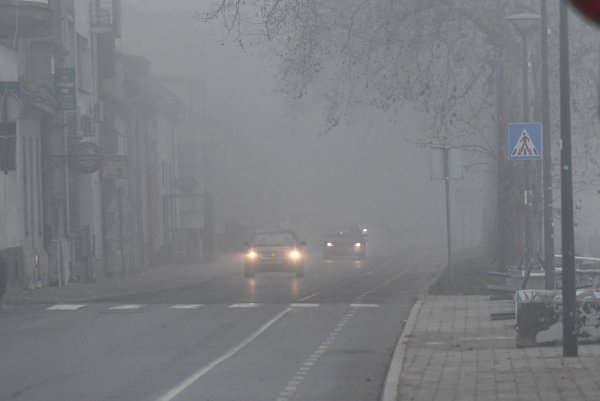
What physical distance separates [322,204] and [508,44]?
249 feet

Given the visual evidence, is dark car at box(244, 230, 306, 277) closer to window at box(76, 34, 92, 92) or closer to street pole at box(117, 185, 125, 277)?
street pole at box(117, 185, 125, 277)

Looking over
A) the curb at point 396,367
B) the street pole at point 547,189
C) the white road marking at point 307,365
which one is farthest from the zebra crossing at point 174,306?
the curb at point 396,367

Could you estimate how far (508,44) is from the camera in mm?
33469

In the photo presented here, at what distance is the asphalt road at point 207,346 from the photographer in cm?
1277

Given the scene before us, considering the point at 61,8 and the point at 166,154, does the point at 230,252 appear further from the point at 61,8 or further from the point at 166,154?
the point at 61,8

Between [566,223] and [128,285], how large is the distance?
79.9 ft

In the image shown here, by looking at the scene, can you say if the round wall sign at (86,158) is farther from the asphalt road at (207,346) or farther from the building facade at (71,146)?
the asphalt road at (207,346)

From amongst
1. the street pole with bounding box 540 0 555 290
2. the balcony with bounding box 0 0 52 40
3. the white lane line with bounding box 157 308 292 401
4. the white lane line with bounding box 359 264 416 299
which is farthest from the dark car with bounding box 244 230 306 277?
the white lane line with bounding box 157 308 292 401

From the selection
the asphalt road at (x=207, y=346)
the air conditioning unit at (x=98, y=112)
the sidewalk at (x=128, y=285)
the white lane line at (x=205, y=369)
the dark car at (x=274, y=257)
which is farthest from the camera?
the air conditioning unit at (x=98, y=112)

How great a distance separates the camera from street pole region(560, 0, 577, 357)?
1360 cm

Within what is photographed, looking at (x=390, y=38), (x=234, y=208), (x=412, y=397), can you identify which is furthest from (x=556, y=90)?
(x=234, y=208)

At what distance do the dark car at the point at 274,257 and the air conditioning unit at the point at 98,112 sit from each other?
7.76 metres

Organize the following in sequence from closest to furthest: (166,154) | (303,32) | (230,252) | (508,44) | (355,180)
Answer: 1. (303,32)
2. (508,44)
3. (166,154)
4. (230,252)
5. (355,180)

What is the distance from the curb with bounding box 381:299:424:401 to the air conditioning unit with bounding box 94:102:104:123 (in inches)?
1045
